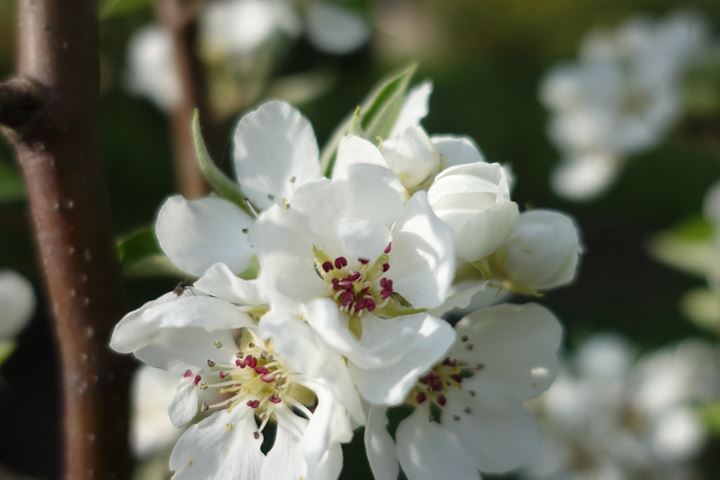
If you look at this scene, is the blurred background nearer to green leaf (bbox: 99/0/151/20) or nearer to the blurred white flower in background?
green leaf (bbox: 99/0/151/20)

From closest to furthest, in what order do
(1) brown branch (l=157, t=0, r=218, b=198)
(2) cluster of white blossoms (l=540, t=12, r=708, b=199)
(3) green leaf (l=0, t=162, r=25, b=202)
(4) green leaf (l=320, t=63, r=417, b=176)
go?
(4) green leaf (l=320, t=63, r=417, b=176) < (3) green leaf (l=0, t=162, r=25, b=202) < (1) brown branch (l=157, t=0, r=218, b=198) < (2) cluster of white blossoms (l=540, t=12, r=708, b=199)

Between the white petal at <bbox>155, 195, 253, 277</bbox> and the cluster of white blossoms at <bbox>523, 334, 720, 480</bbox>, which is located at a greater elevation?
the white petal at <bbox>155, 195, 253, 277</bbox>

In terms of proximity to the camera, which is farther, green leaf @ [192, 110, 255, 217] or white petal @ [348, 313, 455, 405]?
green leaf @ [192, 110, 255, 217]

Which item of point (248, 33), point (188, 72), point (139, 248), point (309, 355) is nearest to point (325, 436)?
point (309, 355)

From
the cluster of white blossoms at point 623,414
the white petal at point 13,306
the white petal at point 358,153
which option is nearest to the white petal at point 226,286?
the white petal at point 358,153

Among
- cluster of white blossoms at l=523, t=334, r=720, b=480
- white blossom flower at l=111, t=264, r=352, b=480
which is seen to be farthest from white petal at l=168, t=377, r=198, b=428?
cluster of white blossoms at l=523, t=334, r=720, b=480

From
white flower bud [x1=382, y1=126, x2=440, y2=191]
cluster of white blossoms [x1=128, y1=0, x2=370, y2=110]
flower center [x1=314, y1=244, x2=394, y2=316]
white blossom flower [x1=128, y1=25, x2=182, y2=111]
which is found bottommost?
white blossom flower [x1=128, y1=25, x2=182, y2=111]

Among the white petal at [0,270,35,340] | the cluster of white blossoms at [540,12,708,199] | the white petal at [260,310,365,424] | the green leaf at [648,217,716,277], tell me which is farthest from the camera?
the cluster of white blossoms at [540,12,708,199]

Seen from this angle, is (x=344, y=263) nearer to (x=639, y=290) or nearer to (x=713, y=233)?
(x=713, y=233)
